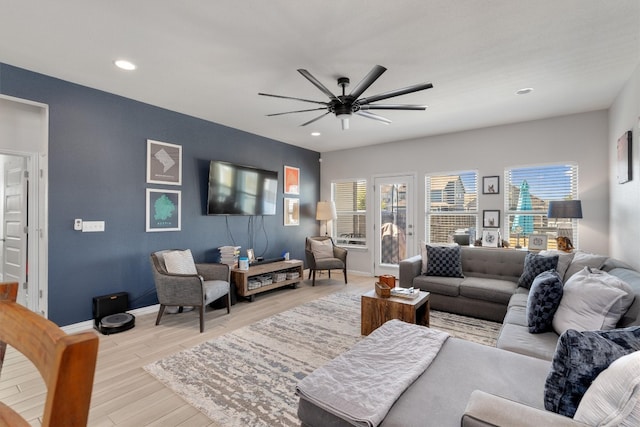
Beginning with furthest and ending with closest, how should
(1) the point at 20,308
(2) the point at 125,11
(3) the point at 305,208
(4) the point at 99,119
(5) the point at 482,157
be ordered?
(3) the point at 305,208
(5) the point at 482,157
(4) the point at 99,119
(2) the point at 125,11
(1) the point at 20,308

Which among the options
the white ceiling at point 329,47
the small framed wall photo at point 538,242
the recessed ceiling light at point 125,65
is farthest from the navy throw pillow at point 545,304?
the recessed ceiling light at point 125,65

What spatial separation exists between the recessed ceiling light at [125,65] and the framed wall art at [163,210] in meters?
1.51

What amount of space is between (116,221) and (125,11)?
2.40 metres

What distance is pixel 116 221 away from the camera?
3611 millimetres

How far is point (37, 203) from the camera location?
3107 mm

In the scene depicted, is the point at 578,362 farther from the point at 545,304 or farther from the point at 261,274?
the point at 261,274

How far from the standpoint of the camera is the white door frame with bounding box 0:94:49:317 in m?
3.09

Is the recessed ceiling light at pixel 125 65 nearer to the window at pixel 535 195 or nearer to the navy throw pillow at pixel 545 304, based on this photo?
the navy throw pillow at pixel 545 304

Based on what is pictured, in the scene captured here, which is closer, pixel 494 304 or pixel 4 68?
pixel 4 68

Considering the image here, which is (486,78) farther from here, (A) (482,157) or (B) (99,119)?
(B) (99,119)

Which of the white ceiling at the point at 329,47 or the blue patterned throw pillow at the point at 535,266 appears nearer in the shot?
the white ceiling at the point at 329,47

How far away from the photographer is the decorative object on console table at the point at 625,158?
9.62 ft

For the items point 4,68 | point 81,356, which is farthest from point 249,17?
point 4,68

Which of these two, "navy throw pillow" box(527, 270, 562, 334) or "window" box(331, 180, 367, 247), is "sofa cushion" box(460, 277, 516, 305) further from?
"window" box(331, 180, 367, 247)
